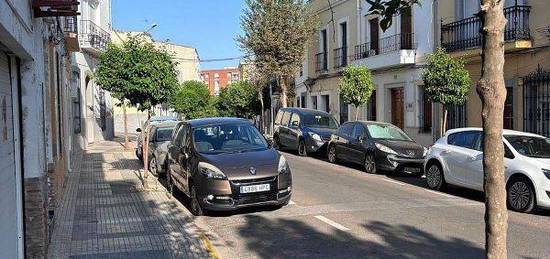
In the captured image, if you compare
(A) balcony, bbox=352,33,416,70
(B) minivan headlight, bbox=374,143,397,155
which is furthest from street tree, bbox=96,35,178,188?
(A) balcony, bbox=352,33,416,70

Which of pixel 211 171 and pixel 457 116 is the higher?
pixel 457 116

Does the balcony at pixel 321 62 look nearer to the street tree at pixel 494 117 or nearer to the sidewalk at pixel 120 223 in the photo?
the sidewalk at pixel 120 223

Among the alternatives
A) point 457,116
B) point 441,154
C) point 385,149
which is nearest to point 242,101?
point 457,116

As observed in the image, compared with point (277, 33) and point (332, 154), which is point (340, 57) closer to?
point (277, 33)

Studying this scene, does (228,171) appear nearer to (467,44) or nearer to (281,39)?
(467,44)

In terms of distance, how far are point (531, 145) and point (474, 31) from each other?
843 cm

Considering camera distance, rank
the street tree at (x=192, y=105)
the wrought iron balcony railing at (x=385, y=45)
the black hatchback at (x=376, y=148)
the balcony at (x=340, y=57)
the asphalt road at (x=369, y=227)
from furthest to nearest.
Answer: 1. the street tree at (x=192, y=105)
2. the balcony at (x=340, y=57)
3. the wrought iron balcony railing at (x=385, y=45)
4. the black hatchback at (x=376, y=148)
5. the asphalt road at (x=369, y=227)

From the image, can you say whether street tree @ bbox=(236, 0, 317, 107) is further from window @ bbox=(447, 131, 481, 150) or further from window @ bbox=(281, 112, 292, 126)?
window @ bbox=(447, 131, 481, 150)

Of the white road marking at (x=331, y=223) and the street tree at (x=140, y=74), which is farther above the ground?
the street tree at (x=140, y=74)

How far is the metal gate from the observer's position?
15.8m

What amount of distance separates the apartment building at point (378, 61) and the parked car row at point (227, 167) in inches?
272

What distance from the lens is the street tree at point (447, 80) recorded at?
52.8ft

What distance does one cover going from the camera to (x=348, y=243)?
7344 millimetres

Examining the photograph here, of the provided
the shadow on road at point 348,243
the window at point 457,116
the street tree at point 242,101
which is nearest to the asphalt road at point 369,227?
the shadow on road at point 348,243
